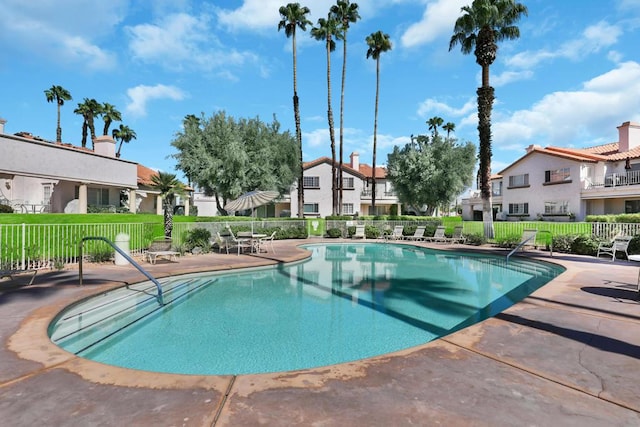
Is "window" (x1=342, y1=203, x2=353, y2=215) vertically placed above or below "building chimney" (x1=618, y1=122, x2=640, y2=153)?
below

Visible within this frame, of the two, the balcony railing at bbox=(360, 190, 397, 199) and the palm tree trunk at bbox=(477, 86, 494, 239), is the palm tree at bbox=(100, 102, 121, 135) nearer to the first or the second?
the balcony railing at bbox=(360, 190, 397, 199)

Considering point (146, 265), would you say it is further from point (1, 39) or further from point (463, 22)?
point (463, 22)

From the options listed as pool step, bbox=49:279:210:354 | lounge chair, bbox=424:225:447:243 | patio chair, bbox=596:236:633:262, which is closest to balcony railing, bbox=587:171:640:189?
lounge chair, bbox=424:225:447:243

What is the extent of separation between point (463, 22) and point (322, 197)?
2528 centimetres

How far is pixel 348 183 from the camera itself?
4412 cm

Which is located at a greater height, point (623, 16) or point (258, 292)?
point (623, 16)

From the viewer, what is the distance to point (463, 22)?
73.0ft

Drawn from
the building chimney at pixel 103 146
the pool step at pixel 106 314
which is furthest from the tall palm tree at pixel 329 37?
the pool step at pixel 106 314

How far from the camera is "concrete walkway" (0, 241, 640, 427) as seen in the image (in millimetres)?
2725

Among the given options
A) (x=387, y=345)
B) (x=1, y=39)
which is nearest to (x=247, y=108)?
(x=1, y=39)

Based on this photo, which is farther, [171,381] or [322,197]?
[322,197]

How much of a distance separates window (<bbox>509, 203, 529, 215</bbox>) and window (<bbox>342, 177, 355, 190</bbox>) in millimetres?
18363

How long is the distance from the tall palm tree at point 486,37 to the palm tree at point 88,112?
4679 cm

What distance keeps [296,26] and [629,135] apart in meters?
31.9
